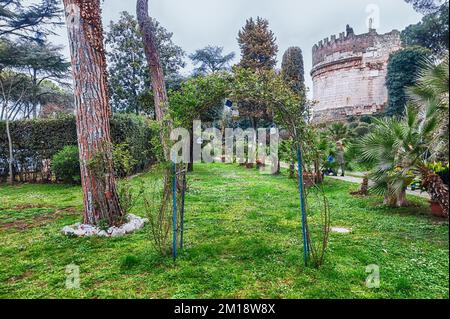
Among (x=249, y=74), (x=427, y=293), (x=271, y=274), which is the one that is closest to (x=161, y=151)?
(x=249, y=74)

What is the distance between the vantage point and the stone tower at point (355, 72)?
896 inches

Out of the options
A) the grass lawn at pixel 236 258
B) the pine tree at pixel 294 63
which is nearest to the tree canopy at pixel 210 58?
the pine tree at pixel 294 63

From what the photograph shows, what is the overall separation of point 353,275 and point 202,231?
2.27 meters

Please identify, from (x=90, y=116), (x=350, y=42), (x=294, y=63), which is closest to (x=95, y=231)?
(x=90, y=116)

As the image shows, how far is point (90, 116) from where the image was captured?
4.34 metres

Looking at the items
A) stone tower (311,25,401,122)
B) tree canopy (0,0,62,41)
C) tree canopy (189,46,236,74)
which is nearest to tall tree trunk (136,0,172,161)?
tree canopy (0,0,62,41)

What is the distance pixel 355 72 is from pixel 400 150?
21.5m

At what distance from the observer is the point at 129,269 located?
10.1 ft

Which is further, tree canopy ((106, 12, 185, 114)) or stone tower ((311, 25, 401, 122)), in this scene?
stone tower ((311, 25, 401, 122))

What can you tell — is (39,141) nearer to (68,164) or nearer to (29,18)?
(68,164)

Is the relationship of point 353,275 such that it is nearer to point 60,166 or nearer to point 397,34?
point 60,166

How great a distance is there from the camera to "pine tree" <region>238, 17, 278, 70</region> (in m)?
21.0

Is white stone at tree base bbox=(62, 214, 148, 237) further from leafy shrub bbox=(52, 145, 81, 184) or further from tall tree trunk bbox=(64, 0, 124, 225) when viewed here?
leafy shrub bbox=(52, 145, 81, 184)

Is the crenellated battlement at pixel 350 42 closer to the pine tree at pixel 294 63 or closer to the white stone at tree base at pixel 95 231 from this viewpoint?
the pine tree at pixel 294 63
